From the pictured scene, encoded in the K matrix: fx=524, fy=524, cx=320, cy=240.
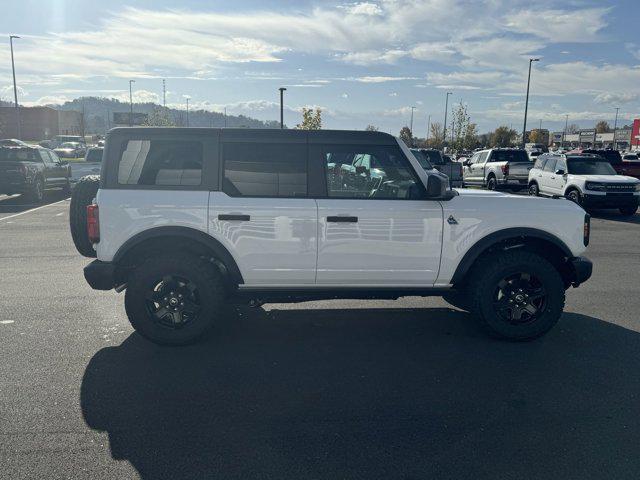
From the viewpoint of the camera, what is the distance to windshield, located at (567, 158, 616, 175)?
15.3m

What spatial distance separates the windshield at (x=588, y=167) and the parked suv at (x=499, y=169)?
444 cm

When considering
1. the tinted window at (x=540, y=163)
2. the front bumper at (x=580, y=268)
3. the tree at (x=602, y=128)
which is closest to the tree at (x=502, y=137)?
the tree at (x=602, y=128)

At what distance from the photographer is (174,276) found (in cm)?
471

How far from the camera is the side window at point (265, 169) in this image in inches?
185

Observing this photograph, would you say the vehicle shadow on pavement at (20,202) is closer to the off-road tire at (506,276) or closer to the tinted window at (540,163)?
the off-road tire at (506,276)

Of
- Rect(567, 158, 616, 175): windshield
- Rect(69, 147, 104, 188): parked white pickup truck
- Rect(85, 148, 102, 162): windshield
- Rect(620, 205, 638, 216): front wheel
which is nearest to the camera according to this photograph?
Rect(620, 205, 638, 216): front wheel

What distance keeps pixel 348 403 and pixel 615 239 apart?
966 cm

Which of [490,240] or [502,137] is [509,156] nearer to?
[490,240]

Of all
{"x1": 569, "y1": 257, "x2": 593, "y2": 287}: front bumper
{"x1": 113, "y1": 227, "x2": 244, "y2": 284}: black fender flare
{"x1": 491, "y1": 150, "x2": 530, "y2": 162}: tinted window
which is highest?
{"x1": 491, "y1": 150, "x2": 530, "y2": 162}: tinted window

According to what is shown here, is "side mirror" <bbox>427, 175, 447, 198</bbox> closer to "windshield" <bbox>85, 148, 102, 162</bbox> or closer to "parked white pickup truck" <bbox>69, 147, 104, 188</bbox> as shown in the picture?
"parked white pickup truck" <bbox>69, 147, 104, 188</bbox>

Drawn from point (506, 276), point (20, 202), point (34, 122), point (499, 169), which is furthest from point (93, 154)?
point (34, 122)

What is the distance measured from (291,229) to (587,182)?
12.6 meters

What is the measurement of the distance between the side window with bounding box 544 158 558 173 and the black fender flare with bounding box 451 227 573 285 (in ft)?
40.9

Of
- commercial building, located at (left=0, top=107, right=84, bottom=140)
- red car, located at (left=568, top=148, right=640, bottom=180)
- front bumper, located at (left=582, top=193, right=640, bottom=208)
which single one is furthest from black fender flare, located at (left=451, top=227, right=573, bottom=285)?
commercial building, located at (left=0, top=107, right=84, bottom=140)
